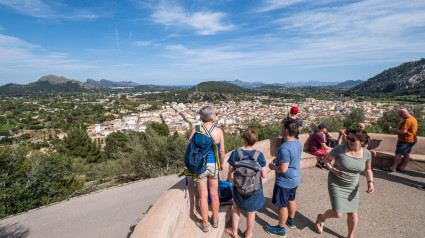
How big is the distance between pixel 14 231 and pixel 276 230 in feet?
25.8

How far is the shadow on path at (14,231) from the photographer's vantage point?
571 cm

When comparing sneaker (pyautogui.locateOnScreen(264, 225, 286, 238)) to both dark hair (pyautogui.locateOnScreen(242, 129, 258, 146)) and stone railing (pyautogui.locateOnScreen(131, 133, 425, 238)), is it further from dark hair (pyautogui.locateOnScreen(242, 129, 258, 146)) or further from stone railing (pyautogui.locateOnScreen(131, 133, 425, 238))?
dark hair (pyautogui.locateOnScreen(242, 129, 258, 146))

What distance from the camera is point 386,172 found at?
4.30 meters

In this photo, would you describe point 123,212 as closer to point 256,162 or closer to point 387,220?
point 256,162

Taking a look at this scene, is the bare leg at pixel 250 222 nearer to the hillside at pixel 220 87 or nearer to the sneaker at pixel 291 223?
the sneaker at pixel 291 223

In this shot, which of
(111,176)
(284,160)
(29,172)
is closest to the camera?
(284,160)

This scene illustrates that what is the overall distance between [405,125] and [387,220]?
2203mm

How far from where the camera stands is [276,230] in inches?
98.7

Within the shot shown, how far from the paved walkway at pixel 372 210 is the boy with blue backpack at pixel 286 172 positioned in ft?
1.01

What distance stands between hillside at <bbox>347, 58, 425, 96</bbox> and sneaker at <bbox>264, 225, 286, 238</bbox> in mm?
110649

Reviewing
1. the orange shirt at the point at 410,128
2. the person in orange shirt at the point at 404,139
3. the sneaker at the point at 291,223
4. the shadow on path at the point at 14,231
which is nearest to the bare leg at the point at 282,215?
the sneaker at the point at 291,223

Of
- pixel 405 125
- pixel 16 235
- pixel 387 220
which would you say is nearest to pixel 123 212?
pixel 16 235

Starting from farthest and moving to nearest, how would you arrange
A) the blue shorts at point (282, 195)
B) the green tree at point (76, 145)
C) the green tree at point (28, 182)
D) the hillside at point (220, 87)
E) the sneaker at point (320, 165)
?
the hillside at point (220, 87), the green tree at point (76, 145), the green tree at point (28, 182), the sneaker at point (320, 165), the blue shorts at point (282, 195)

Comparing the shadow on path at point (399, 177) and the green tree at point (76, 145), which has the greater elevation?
the shadow on path at point (399, 177)
